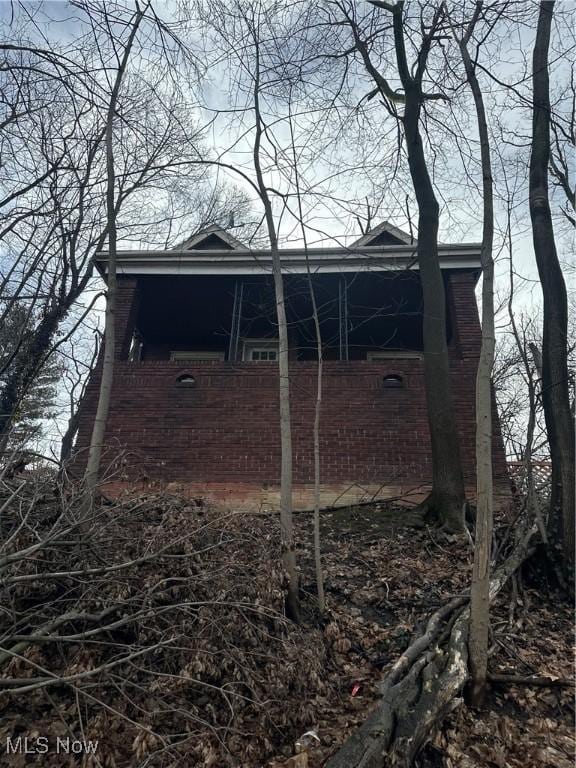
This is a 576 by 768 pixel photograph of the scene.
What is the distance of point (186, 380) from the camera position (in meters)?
9.24

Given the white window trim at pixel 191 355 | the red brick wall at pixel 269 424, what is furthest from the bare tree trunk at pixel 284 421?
the white window trim at pixel 191 355

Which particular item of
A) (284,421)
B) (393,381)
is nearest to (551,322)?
(393,381)

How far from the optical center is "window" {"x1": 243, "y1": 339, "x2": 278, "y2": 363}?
12.2 metres

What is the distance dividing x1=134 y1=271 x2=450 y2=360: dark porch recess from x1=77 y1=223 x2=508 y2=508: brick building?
2.2 inches

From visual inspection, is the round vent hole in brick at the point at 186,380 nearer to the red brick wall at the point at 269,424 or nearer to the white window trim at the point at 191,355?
the red brick wall at the point at 269,424

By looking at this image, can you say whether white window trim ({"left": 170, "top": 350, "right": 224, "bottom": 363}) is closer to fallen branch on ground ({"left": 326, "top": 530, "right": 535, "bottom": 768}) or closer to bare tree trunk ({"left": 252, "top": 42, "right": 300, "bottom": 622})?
bare tree trunk ({"left": 252, "top": 42, "right": 300, "bottom": 622})

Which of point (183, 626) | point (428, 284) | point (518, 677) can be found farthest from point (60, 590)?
point (428, 284)

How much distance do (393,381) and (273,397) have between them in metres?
2.34

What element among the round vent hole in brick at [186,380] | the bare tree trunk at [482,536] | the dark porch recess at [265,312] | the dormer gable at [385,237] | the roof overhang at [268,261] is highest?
the dormer gable at [385,237]

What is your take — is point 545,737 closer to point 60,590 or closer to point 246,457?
point 60,590

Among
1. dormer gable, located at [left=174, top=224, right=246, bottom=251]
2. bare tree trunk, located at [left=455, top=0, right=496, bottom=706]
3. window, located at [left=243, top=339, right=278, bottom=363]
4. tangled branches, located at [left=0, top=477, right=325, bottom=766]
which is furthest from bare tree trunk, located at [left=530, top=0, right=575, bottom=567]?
window, located at [left=243, top=339, right=278, bottom=363]

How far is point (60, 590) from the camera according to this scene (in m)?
4.03

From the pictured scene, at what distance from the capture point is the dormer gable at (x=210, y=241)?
11.3 m

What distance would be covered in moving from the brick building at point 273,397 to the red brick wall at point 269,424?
2 centimetres
